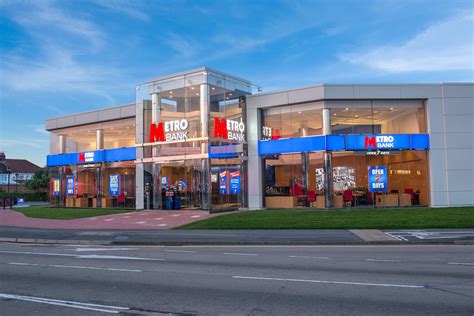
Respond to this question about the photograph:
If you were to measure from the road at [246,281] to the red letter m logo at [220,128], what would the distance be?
1506 cm

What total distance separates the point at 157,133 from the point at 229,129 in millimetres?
5292

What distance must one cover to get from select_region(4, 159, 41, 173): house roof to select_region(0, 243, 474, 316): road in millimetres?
81968

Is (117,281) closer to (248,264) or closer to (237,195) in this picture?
(248,264)

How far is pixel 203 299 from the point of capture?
7.62m

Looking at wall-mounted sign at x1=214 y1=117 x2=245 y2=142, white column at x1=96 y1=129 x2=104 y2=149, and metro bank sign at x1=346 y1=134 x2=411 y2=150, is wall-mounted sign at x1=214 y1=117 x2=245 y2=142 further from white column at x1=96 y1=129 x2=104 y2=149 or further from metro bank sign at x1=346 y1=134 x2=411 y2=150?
white column at x1=96 y1=129 x2=104 y2=149

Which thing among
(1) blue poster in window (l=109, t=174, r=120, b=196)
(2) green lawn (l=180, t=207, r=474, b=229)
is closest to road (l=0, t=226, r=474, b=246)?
(2) green lawn (l=180, t=207, r=474, b=229)

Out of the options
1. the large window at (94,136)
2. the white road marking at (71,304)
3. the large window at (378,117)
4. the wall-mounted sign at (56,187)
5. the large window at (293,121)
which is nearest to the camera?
the white road marking at (71,304)

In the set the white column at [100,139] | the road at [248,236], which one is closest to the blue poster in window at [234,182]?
the road at [248,236]

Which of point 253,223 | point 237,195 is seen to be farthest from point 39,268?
point 237,195

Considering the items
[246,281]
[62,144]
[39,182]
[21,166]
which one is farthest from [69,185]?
[21,166]

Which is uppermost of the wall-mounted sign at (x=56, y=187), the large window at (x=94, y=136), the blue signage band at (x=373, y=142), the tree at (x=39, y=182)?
the large window at (x=94, y=136)

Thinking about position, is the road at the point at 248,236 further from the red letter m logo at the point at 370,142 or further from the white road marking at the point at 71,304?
the red letter m logo at the point at 370,142

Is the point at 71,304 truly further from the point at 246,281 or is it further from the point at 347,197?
the point at 347,197

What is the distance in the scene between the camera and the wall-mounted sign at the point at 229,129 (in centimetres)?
2889
